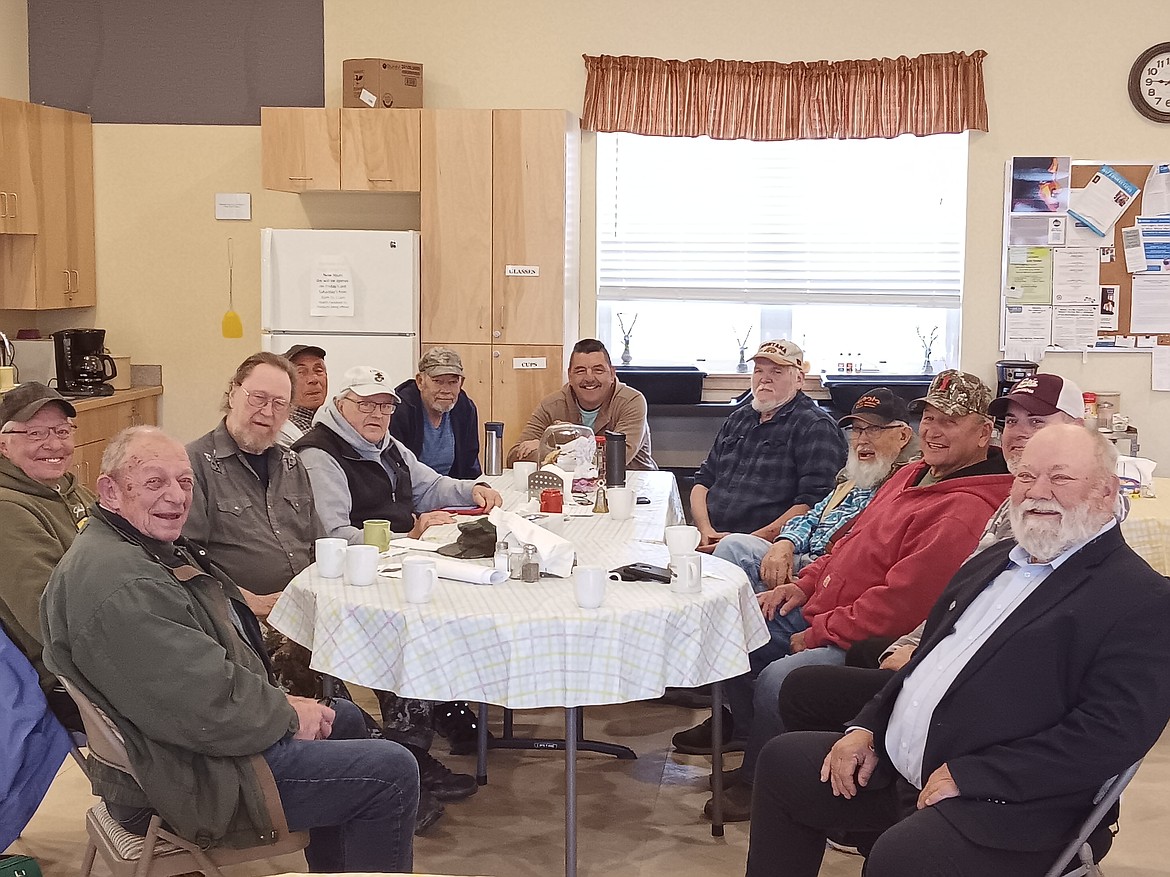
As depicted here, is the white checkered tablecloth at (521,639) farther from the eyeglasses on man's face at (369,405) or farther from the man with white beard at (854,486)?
the man with white beard at (854,486)

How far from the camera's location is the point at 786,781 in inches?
100

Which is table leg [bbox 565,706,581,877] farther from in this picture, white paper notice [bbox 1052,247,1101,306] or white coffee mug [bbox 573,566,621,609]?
white paper notice [bbox 1052,247,1101,306]

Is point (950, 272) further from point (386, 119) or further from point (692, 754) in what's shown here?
point (692, 754)

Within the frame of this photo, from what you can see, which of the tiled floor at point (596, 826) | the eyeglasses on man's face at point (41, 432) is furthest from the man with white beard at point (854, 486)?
the eyeglasses on man's face at point (41, 432)

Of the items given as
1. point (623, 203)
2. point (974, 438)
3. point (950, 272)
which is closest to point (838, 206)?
point (950, 272)

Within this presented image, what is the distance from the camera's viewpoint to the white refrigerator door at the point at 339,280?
573cm

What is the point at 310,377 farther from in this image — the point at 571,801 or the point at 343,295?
the point at 571,801

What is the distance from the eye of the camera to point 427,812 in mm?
3355

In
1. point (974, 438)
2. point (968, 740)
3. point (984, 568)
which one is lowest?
point (968, 740)

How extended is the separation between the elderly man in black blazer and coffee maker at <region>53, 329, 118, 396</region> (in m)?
4.49

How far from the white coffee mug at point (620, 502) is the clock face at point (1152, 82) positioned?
12.5ft

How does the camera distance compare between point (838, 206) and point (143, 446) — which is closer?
point (143, 446)

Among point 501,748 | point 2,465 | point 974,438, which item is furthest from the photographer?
point 501,748

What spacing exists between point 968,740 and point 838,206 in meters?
4.45
